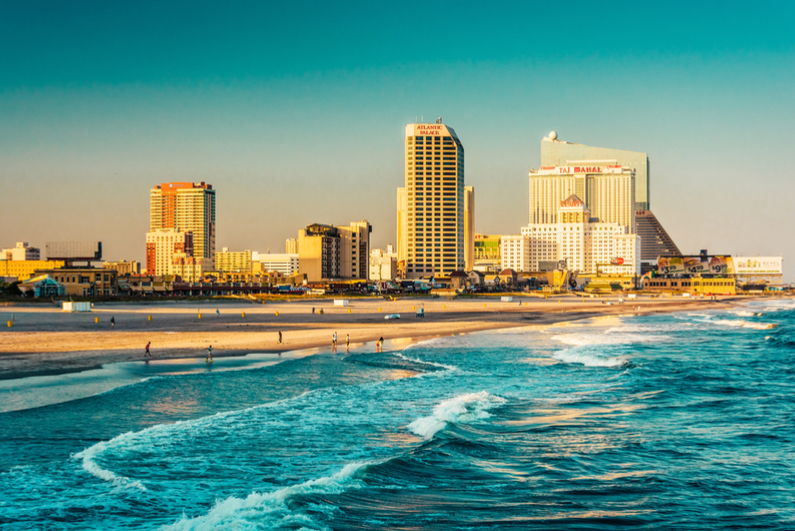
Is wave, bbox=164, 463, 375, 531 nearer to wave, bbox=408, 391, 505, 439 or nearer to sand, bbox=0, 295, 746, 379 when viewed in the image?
wave, bbox=408, 391, 505, 439

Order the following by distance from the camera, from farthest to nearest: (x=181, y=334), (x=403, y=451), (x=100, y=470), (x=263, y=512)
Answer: (x=181, y=334) → (x=403, y=451) → (x=100, y=470) → (x=263, y=512)

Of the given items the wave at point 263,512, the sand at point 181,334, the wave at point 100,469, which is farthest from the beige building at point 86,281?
the wave at point 263,512

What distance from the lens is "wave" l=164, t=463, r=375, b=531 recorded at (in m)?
14.3

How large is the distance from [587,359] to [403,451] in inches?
1043

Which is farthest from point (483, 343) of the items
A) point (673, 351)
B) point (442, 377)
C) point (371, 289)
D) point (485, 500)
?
point (371, 289)

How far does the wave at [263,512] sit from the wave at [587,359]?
2767cm

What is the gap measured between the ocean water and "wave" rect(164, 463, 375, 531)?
51 millimetres

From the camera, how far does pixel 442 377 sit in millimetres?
34906

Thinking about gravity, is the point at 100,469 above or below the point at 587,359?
above

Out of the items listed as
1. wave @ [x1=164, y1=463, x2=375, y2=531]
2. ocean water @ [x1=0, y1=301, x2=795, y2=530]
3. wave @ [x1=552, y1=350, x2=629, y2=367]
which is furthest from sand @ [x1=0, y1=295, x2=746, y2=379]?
wave @ [x1=164, y1=463, x2=375, y2=531]

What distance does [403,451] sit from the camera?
66.2ft

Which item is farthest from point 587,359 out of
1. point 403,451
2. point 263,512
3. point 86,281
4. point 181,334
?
point 86,281

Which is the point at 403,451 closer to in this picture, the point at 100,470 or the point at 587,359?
the point at 100,470

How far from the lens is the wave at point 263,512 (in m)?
14.3
